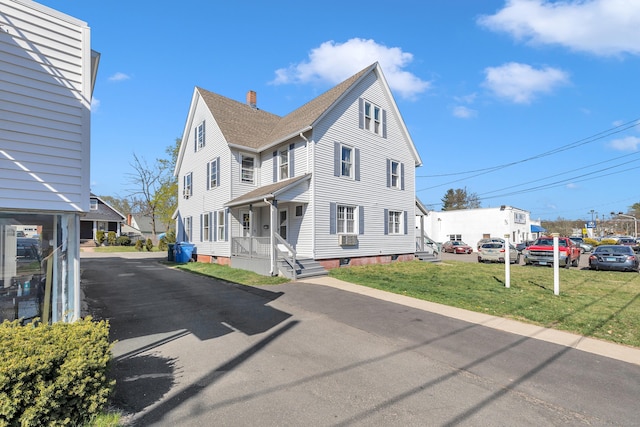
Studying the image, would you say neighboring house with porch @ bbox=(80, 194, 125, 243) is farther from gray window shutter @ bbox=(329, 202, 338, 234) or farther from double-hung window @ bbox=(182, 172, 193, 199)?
gray window shutter @ bbox=(329, 202, 338, 234)

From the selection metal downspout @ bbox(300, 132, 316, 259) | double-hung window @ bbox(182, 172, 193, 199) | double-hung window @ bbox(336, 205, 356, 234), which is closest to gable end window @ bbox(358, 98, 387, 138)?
metal downspout @ bbox(300, 132, 316, 259)

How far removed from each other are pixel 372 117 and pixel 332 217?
6601 millimetres

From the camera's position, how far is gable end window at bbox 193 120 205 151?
808 inches

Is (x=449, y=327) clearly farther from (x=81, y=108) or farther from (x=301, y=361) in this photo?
(x=81, y=108)

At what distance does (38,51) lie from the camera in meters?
4.70

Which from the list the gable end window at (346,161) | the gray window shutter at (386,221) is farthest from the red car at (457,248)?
the gable end window at (346,161)

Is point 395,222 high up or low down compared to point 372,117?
down

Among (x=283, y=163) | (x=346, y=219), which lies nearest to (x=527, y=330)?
(x=346, y=219)

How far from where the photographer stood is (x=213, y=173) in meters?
18.9

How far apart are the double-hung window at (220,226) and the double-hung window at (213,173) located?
1.72m

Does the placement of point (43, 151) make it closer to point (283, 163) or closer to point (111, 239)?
point (283, 163)

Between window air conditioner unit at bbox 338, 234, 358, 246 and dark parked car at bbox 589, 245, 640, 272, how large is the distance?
43.9ft

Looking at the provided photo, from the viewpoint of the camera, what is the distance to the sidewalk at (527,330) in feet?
18.2

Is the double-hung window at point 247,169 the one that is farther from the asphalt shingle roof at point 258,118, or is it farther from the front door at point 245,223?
the front door at point 245,223
